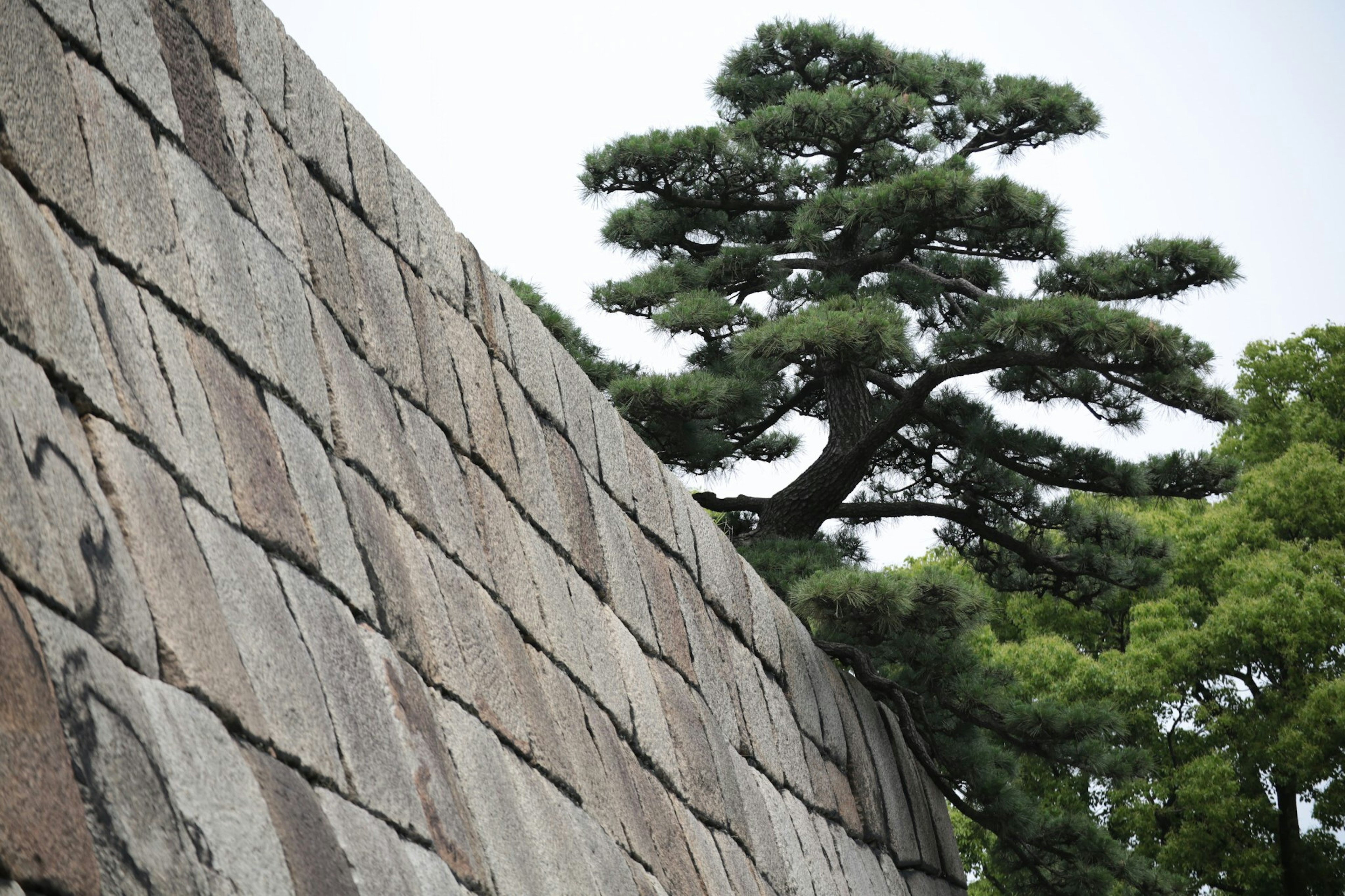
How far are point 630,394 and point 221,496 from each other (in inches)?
213

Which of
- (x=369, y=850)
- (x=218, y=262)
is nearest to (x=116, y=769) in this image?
(x=369, y=850)

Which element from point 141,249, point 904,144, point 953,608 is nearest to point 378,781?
point 141,249

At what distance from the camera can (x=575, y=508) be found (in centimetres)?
368

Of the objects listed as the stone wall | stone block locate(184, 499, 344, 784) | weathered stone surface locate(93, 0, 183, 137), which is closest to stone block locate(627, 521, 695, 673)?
the stone wall

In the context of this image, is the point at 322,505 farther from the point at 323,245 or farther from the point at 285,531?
the point at 323,245

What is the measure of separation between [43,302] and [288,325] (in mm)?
740

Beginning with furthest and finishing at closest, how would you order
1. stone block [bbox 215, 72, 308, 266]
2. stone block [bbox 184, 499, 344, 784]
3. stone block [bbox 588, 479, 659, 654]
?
stone block [bbox 588, 479, 659, 654] → stone block [bbox 215, 72, 308, 266] → stone block [bbox 184, 499, 344, 784]

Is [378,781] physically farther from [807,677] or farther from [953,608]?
[953,608]

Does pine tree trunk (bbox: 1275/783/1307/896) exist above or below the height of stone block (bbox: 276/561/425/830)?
above

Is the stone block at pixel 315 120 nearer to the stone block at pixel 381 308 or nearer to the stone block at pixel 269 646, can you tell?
the stone block at pixel 381 308

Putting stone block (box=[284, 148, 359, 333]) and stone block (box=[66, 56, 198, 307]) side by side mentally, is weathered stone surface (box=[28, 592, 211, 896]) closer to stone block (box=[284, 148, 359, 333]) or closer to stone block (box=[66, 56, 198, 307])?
stone block (box=[66, 56, 198, 307])

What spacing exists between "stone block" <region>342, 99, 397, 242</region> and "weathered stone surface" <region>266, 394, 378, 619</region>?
769 millimetres

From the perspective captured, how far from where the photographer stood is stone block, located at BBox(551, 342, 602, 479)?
12.6 ft

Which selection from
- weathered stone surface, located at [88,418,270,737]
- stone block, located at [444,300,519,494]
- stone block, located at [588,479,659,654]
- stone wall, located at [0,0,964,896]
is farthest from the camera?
stone block, located at [588,479,659,654]
